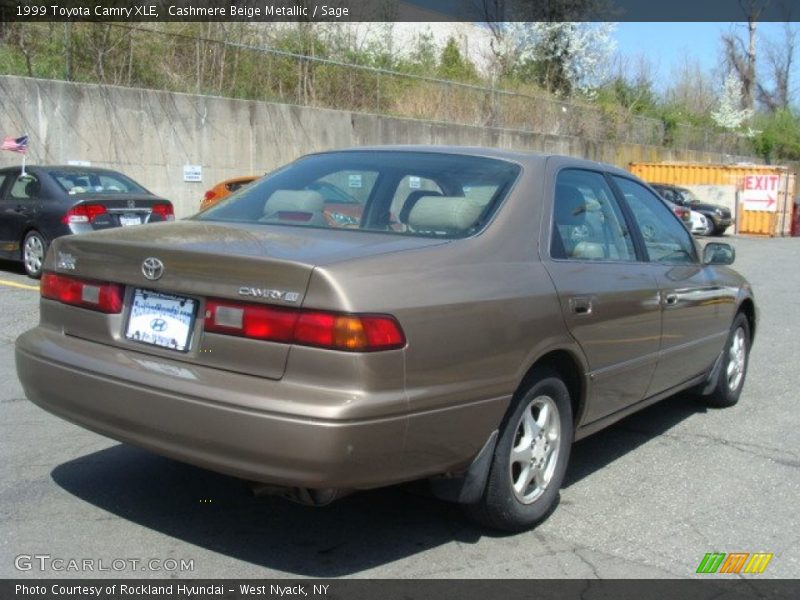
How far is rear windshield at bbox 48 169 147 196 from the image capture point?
11.9 meters

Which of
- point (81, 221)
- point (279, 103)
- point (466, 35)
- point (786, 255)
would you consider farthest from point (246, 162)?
point (466, 35)

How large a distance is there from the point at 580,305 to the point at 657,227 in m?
1.58

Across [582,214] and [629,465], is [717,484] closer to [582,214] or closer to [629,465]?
[629,465]

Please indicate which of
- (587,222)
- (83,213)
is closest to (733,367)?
(587,222)

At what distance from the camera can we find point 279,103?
72.1 ft

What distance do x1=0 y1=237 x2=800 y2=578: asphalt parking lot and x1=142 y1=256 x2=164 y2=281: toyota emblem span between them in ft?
3.66

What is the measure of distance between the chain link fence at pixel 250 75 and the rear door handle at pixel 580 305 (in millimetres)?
16128

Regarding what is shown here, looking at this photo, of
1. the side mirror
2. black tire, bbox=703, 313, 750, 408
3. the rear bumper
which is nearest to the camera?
the rear bumper

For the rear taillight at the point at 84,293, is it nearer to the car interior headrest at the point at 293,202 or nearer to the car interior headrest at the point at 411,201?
the car interior headrest at the point at 293,202

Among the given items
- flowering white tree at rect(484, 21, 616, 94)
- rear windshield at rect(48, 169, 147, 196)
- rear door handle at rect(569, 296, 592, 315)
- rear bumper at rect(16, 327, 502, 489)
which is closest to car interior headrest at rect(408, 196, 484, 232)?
rear door handle at rect(569, 296, 592, 315)

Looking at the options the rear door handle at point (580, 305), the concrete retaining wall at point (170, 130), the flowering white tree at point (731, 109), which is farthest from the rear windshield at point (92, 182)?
the flowering white tree at point (731, 109)

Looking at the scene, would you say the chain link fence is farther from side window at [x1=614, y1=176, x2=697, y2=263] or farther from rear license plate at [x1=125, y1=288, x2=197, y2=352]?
rear license plate at [x1=125, y1=288, x2=197, y2=352]

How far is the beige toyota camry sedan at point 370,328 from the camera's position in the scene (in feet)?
11.0
